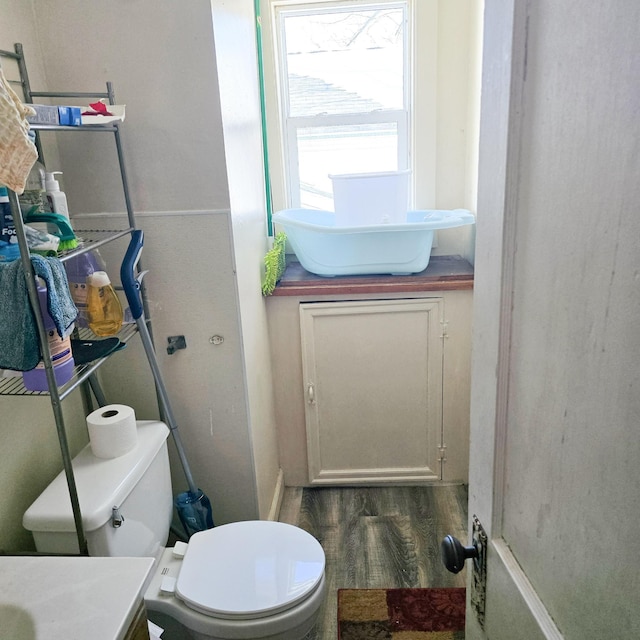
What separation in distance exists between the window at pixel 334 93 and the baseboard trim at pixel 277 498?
3.73ft

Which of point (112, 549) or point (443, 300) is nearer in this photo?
point (112, 549)

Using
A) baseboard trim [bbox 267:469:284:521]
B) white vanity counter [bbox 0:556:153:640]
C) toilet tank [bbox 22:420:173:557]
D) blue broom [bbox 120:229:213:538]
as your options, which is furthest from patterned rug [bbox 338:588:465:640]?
white vanity counter [bbox 0:556:153:640]

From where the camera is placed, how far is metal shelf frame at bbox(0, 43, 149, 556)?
1.12 metres

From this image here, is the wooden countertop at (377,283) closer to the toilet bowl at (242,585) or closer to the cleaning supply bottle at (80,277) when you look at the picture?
the cleaning supply bottle at (80,277)

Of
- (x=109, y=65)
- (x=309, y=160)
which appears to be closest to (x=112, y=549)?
(x=109, y=65)

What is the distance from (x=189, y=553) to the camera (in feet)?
4.95

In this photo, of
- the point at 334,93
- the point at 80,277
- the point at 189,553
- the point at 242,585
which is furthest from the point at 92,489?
the point at 334,93

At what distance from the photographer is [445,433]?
234cm

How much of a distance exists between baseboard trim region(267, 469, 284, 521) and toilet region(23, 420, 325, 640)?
562 mm

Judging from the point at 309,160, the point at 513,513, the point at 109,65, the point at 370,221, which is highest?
the point at 109,65

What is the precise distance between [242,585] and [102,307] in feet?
2.52

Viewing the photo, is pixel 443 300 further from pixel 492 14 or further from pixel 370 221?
pixel 492 14

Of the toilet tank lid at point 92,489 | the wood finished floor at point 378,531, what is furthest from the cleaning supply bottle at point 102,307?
the wood finished floor at point 378,531

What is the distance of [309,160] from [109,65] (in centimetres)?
101
